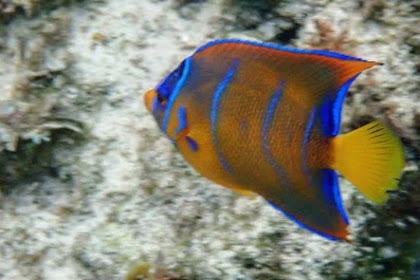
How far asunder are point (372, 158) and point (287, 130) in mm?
262

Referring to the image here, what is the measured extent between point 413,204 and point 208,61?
1.22m

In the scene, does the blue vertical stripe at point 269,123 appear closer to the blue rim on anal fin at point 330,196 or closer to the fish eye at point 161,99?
the blue rim on anal fin at point 330,196

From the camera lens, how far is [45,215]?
2.79 metres

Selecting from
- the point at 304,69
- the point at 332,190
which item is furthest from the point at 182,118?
the point at 332,190

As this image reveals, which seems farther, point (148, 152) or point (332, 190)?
point (148, 152)

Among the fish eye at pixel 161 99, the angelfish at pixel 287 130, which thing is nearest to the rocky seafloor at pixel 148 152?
the angelfish at pixel 287 130

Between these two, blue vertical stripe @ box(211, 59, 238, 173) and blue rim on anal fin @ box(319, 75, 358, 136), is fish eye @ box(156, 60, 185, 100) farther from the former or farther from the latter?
blue rim on anal fin @ box(319, 75, 358, 136)

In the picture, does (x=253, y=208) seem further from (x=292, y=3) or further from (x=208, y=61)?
(x=292, y=3)

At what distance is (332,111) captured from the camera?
1324 mm

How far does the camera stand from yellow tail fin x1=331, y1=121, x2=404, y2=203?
4.06ft

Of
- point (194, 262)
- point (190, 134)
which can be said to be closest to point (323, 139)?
point (190, 134)

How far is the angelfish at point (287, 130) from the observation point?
49.9 inches

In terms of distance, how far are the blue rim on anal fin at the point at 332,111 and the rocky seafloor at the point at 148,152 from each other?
92 cm

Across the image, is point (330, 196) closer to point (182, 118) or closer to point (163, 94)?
point (182, 118)
